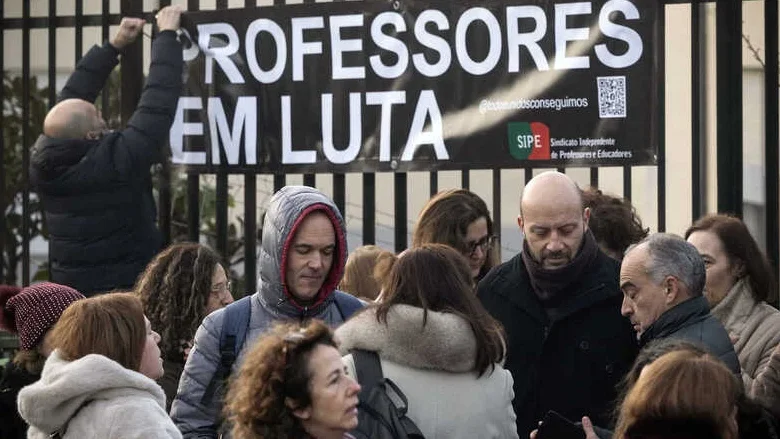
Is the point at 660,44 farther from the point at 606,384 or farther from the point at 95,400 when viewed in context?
the point at 95,400

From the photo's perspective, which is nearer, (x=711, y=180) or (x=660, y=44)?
(x=660, y=44)

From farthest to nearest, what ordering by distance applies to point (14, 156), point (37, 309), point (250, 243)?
point (14, 156) < point (250, 243) < point (37, 309)

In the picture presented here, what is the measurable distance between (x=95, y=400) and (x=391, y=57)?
3430 millimetres

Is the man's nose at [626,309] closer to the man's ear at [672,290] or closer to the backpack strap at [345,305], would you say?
the man's ear at [672,290]

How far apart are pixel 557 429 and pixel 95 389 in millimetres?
1485

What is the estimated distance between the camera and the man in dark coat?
5383mm

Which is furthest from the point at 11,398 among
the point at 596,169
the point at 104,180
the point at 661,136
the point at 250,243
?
the point at 661,136

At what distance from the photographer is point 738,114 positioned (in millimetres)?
7289

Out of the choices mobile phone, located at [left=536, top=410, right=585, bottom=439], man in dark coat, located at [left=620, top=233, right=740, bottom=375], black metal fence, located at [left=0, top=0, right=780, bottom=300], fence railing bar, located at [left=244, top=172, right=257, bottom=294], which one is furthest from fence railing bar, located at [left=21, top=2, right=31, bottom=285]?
mobile phone, located at [left=536, top=410, right=585, bottom=439]

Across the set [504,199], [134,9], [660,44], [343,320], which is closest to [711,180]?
[504,199]

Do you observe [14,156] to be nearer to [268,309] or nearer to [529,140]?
[529,140]

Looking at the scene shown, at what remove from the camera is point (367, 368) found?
15.7 feet

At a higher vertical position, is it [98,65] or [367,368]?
[98,65]

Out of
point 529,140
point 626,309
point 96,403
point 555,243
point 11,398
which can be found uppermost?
point 529,140
